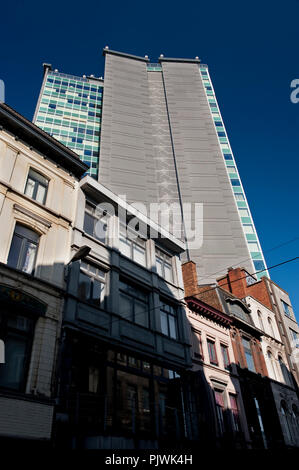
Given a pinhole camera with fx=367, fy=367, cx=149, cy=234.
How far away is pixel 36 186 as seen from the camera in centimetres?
1605

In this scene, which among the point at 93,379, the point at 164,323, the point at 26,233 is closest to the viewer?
the point at 93,379

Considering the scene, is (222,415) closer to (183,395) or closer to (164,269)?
(183,395)

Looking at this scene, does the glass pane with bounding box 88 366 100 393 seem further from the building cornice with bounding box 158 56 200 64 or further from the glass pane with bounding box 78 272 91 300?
the building cornice with bounding box 158 56 200 64

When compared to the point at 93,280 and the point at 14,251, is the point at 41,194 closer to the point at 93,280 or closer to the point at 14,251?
the point at 14,251

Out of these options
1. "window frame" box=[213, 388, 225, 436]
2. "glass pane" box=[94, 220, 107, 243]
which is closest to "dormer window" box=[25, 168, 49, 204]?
"glass pane" box=[94, 220, 107, 243]

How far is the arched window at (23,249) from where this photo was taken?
13359 millimetres

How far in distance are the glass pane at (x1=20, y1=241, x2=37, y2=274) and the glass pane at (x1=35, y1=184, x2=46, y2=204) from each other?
240 centimetres

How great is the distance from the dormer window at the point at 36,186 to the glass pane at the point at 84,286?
371 cm

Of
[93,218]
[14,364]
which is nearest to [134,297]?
[93,218]

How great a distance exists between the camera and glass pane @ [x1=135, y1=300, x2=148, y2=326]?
1748 centimetres

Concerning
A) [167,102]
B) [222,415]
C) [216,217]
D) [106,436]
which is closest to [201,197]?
[216,217]

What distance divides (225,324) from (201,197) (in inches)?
1815

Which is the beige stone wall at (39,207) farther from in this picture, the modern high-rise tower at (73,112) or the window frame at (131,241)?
the modern high-rise tower at (73,112)

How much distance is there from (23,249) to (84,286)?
121 inches
